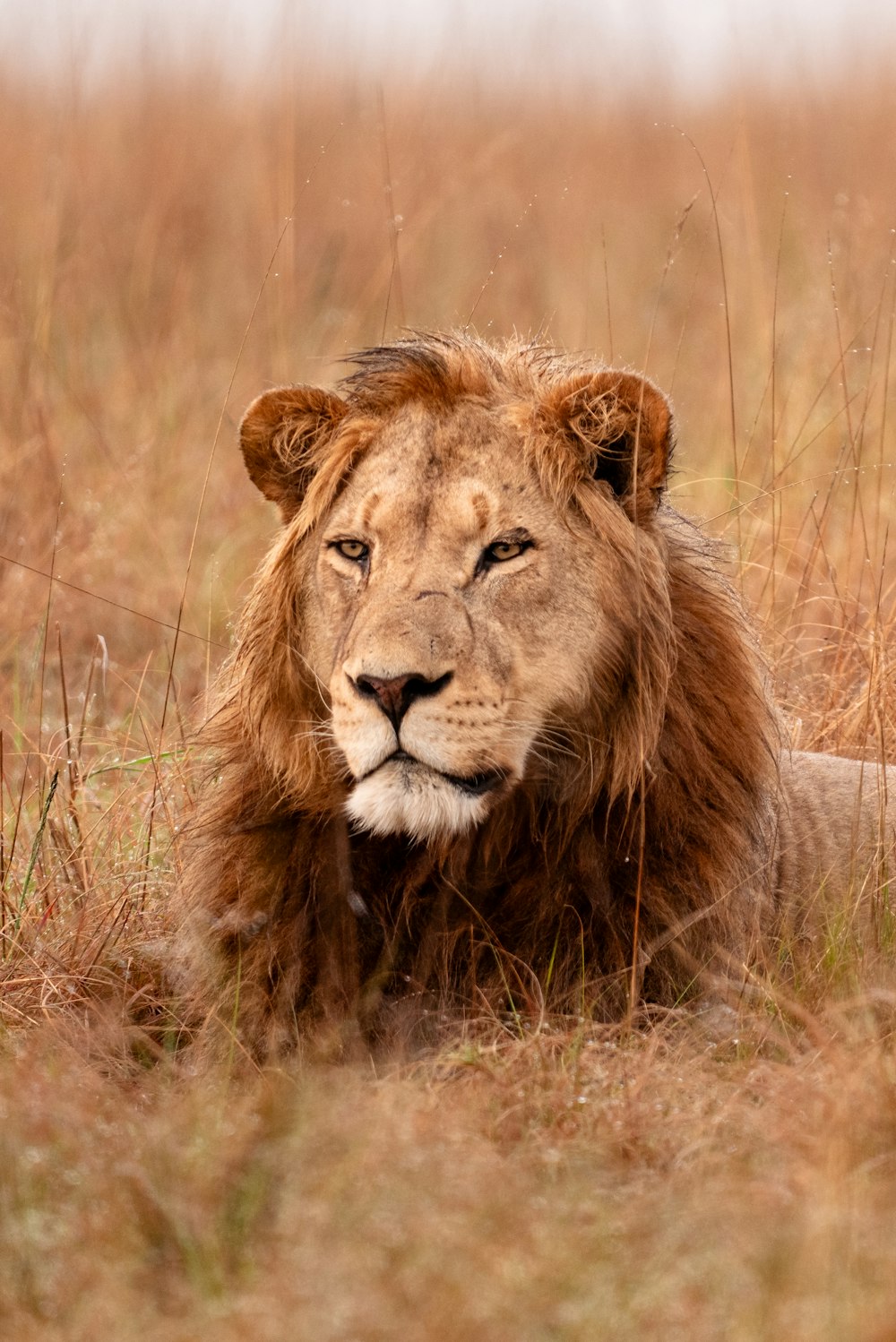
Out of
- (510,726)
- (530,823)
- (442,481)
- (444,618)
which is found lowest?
(530,823)

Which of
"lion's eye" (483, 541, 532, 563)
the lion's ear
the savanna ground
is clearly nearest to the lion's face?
"lion's eye" (483, 541, 532, 563)

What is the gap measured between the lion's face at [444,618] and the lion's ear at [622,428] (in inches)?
4.7

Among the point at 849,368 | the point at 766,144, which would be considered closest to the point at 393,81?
the point at 766,144

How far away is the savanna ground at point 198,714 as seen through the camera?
2268 mm

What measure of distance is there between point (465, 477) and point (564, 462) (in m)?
0.20

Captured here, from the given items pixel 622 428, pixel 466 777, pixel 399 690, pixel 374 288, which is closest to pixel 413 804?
pixel 466 777

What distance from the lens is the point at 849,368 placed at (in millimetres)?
8820

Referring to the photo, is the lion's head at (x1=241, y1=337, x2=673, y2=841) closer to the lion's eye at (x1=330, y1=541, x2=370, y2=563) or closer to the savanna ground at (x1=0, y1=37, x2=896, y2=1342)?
the lion's eye at (x1=330, y1=541, x2=370, y2=563)

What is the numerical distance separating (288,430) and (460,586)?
65 centimetres

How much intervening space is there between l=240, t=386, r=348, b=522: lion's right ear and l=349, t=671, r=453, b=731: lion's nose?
778 mm

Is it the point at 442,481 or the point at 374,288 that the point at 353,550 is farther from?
the point at 374,288

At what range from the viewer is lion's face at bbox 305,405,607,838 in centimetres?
317

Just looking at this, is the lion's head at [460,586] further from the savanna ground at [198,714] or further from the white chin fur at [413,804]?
the savanna ground at [198,714]

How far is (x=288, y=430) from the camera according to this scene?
3787 millimetres
